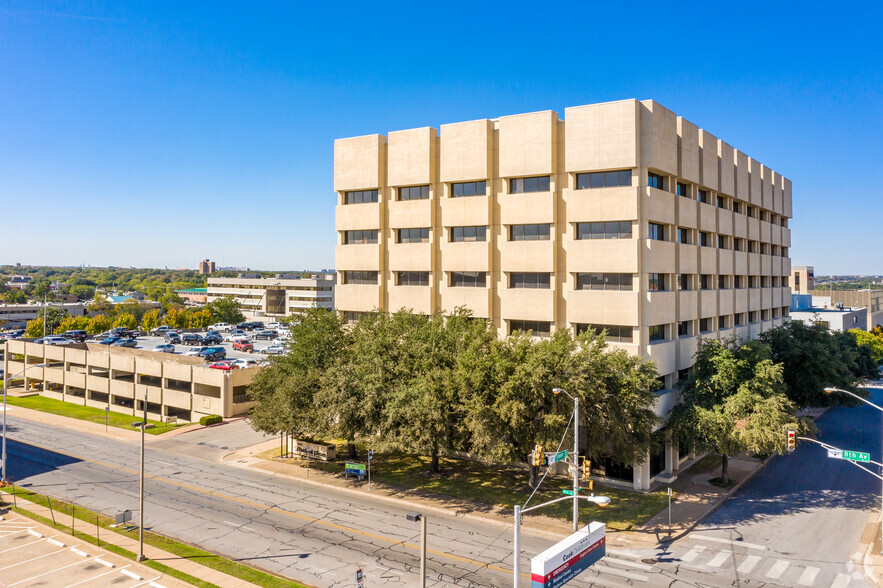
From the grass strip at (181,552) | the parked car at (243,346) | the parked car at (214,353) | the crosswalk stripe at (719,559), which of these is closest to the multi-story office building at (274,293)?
the parked car at (243,346)

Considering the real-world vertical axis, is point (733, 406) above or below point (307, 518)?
above

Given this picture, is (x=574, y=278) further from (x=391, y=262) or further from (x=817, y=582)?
(x=817, y=582)

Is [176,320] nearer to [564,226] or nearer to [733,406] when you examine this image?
[564,226]

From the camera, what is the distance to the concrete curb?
96.6ft

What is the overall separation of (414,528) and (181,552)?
1174 centimetres

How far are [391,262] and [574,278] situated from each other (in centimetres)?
1713

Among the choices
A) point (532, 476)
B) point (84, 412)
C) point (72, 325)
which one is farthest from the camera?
point (72, 325)

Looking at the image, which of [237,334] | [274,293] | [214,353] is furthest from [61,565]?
[274,293]

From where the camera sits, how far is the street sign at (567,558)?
63.0ft

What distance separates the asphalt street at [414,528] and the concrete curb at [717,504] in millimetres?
414

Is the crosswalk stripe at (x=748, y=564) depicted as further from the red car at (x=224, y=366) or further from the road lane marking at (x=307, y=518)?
the red car at (x=224, y=366)

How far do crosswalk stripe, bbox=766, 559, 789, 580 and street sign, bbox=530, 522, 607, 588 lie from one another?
8.70 meters

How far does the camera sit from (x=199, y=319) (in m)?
137

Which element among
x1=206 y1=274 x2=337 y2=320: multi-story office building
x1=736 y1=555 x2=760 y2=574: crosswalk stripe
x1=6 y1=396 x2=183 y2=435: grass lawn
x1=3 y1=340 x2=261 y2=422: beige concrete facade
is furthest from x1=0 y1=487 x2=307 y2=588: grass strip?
x1=206 y1=274 x2=337 y2=320: multi-story office building
